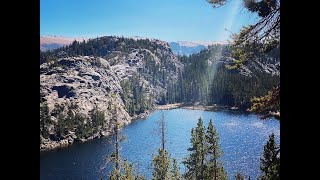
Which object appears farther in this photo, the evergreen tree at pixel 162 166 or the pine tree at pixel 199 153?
the evergreen tree at pixel 162 166

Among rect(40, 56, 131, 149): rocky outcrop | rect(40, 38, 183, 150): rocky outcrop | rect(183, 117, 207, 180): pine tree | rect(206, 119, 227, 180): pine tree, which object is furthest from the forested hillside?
rect(206, 119, 227, 180): pine tree

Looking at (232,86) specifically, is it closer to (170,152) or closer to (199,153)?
(170,152)

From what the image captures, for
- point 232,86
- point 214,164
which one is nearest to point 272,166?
point 214,164

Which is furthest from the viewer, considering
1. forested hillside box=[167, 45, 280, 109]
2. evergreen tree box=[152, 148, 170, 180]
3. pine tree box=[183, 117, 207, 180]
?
forested hillside box=[167, 45, 280, 109]

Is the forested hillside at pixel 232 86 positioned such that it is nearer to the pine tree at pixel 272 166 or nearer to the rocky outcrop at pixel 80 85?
the rocky outcrop at pixel 80 85

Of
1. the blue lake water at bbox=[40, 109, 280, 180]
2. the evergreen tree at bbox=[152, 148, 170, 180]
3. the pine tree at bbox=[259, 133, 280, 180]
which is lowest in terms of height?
the blue lake water at bbox=[40, 109, 280, 180]

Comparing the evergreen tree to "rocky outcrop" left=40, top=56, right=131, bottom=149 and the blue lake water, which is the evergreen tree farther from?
"rocky outcrop" left=40, top=56, right=131, bottom=149

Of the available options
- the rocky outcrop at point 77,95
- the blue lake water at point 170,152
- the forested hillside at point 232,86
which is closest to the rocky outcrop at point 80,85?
the rocky outcrop at point 77,95

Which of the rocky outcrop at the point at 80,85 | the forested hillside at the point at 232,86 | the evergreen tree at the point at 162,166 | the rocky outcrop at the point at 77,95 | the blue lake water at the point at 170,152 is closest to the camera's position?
the evergreen tree at the point at 162,166

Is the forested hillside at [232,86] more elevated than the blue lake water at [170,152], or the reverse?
the forested hillside at [232,86]

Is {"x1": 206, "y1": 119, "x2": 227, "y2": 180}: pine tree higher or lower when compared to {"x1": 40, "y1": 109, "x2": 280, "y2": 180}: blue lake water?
higher
